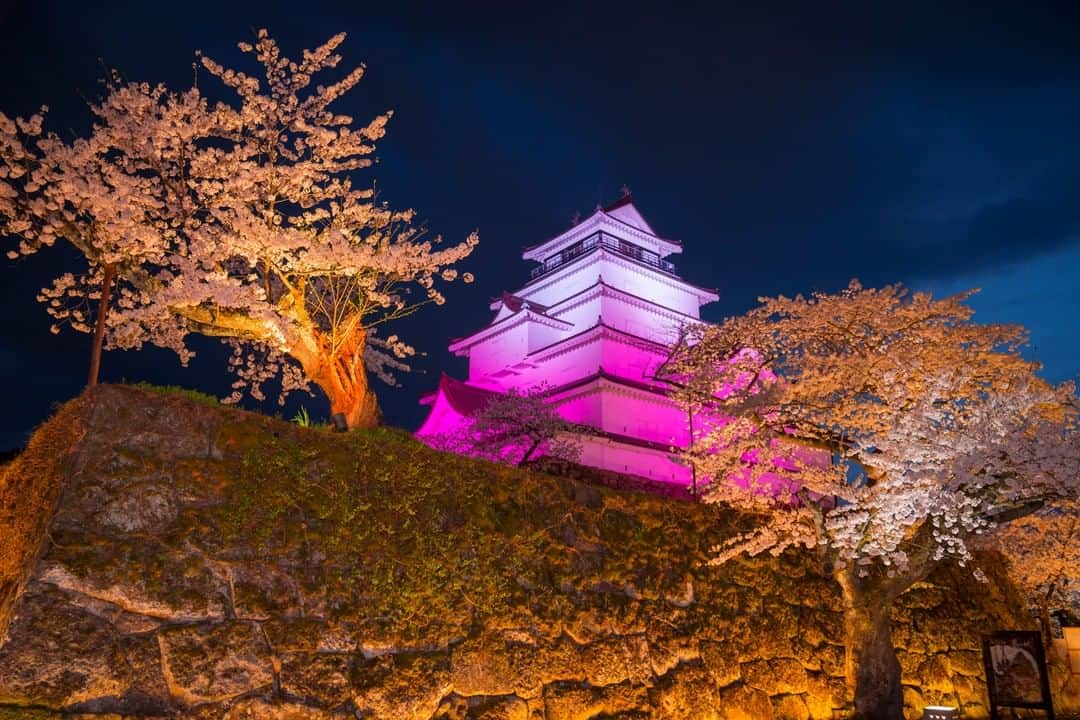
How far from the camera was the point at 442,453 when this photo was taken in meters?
8.67

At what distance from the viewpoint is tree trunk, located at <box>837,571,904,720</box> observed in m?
10.7

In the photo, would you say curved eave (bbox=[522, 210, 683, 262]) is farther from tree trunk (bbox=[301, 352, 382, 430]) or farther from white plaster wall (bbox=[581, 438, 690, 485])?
tree trunk (bbox=[301, 352, 382, 430])

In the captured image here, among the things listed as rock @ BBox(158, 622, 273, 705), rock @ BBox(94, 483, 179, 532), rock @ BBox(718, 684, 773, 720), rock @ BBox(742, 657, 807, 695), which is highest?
rock @ BBox(94, 483, 179, 532)

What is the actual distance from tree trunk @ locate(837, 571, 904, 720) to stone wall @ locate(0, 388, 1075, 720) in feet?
1.26

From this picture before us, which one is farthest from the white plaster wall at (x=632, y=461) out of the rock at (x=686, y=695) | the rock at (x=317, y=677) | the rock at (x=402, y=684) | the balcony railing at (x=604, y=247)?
the rock at (x=317, y=677)

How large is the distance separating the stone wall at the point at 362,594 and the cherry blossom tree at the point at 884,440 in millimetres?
1235

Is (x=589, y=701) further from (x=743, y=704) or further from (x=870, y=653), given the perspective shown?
(x=870, y=653)

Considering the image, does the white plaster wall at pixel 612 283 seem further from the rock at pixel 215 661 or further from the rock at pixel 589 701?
the rock at pixel 215 661

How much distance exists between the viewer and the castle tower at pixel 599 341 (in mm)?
24469

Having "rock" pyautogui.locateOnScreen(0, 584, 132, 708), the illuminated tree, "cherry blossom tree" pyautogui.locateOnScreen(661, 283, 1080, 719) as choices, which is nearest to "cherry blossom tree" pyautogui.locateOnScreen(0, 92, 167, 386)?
the illuminated tree

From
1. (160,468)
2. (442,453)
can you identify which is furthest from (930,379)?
(160,468)

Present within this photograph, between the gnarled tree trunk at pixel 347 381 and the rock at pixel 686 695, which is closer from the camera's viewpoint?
the rock at pixel 686 695

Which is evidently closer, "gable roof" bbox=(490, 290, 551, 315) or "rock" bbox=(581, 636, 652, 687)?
"rock" bbox=(581, 636, 652, 687)

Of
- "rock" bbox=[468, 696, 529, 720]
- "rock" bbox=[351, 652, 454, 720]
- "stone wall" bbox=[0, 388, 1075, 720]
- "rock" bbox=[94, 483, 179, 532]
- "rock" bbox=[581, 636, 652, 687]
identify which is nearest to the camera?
"stone wall" bbox=[0, 388, 1075, 720]
